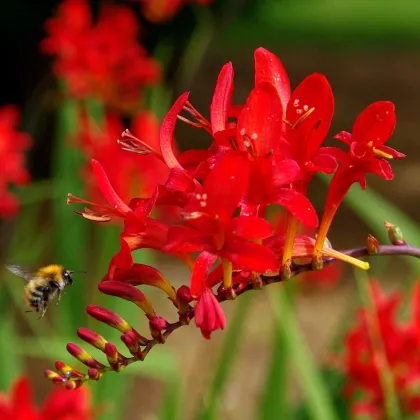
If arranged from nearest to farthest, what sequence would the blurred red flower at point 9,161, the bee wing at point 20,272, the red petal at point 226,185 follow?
the red petal at point 226,185
the bee wing at point 20,272
the blurred red flower at point 9,161

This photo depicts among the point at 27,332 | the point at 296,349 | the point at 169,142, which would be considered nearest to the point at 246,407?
the point at 27,332

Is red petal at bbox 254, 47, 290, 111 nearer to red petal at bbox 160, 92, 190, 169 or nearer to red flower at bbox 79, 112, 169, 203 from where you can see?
red petal at bbox 160, 92, 190, 169

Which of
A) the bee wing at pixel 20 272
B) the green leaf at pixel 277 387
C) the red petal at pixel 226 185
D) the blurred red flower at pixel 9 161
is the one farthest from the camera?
the blurred red flower at pixel 9 161

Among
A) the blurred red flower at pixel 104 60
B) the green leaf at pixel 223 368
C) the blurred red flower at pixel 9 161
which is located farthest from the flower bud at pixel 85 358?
the blurred red flower at pixel 104 60

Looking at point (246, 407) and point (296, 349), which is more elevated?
point (296, 349)

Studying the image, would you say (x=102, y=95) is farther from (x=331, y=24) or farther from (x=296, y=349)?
(x=331, y=24)

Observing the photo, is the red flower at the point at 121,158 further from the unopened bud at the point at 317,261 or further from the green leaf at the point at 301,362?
the unopened bud at the point at 317,261
